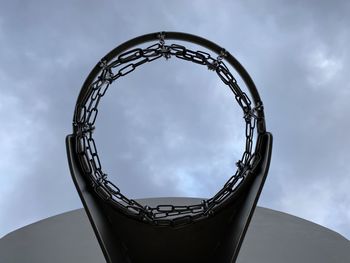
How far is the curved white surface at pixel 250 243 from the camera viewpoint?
15.8 ft

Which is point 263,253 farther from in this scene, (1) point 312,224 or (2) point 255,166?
(2) point 255,166

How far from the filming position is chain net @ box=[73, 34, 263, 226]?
13.7 ft

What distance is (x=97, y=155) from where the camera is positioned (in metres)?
4.36

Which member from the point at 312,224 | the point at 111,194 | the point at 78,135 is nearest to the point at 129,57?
the point at 78,135

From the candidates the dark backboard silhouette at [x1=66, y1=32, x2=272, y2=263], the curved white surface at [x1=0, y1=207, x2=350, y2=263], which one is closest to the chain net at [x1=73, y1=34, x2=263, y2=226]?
the dark backboard silhouette at [x1=66, y1=32, x2=272, y2=263]

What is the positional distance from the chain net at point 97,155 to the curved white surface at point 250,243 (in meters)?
0.93

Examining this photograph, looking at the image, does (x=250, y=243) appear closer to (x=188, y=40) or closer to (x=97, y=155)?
(x=97, y=155)

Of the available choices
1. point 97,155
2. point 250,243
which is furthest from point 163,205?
point 250,243

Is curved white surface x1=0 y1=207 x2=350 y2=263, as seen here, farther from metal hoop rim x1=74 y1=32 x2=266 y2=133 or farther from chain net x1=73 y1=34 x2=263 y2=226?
metal hoop rim x1=74 y1=32 x2=266 y2=133

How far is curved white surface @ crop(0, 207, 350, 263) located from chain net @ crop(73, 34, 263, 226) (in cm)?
93

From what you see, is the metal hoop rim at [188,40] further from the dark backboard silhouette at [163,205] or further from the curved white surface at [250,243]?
the curved white surface at [250,243]

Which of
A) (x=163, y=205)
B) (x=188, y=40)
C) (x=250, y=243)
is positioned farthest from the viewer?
(x=250, y=243)

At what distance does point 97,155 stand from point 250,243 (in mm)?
1923

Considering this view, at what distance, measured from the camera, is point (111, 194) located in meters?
4.27
